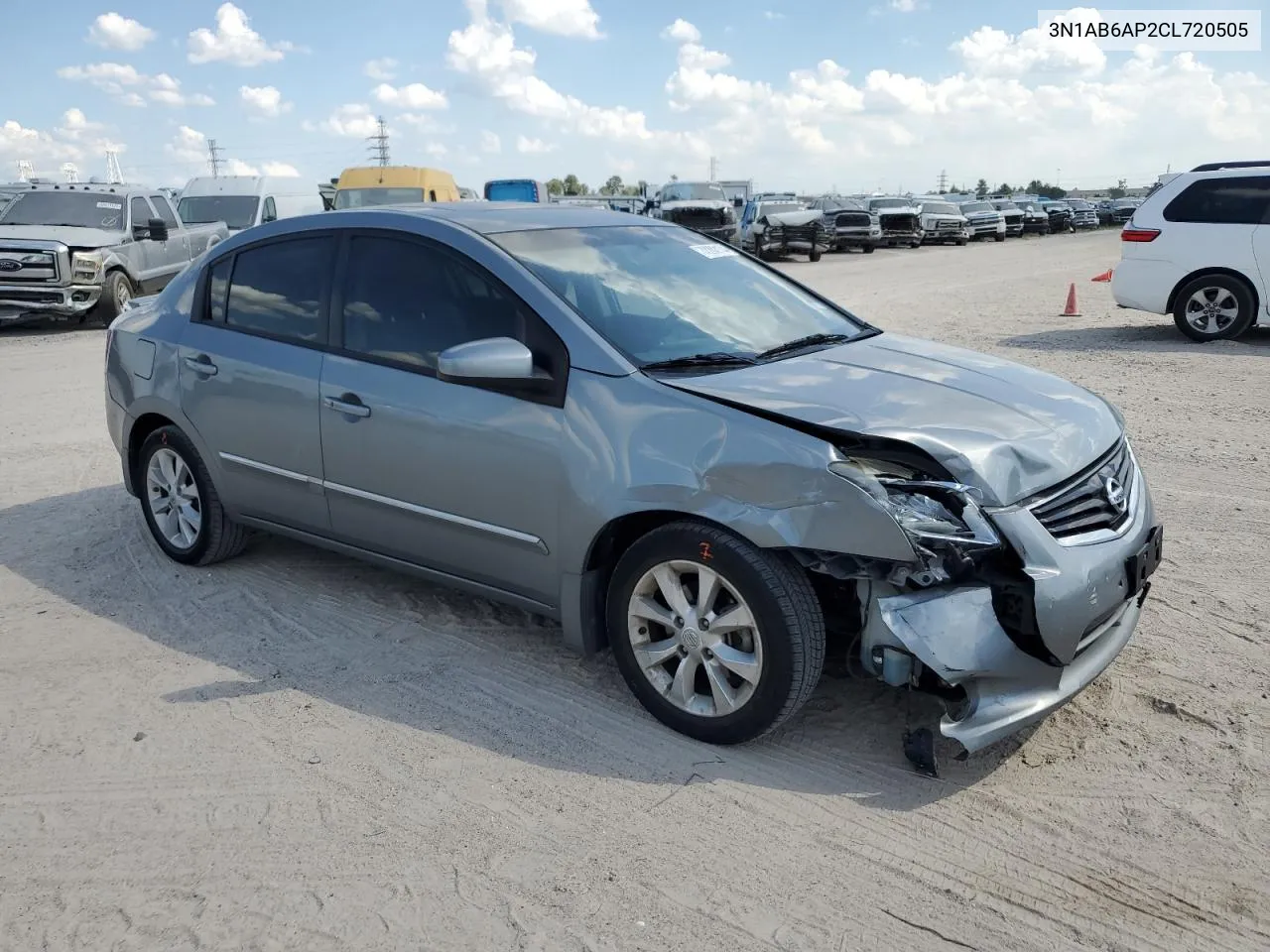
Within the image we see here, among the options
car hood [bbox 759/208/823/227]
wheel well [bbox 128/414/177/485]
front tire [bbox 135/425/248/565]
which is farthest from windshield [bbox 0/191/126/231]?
car hood [bbox 759/208/823/227]

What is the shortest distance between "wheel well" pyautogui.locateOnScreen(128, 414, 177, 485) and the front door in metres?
1.41

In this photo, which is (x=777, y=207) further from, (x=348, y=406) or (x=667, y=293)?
(x=348, y=406)

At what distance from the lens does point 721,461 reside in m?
3.52

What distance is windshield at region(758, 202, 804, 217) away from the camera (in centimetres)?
3047

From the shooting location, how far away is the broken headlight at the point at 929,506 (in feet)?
10.8

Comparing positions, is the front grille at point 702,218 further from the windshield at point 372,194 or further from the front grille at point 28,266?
the front grille at point 28,266

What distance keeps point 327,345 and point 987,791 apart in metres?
3.06

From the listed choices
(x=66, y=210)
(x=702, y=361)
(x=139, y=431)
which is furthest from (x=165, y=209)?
(x=702, y=361)

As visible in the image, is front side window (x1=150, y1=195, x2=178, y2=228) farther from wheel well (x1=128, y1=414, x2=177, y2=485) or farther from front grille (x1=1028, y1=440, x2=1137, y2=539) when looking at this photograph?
front grille (x1=1028, y1=440, x2=1137, y2=539)

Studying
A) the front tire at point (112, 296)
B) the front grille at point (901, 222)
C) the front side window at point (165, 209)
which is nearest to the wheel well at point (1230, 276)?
the front tire at point (112, 296)

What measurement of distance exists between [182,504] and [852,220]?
31355 mm

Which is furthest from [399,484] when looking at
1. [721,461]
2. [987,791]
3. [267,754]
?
[987,791]

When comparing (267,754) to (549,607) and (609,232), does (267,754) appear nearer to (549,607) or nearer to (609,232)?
(549,607)

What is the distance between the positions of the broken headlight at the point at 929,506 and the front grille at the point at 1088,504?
0.83 feet
